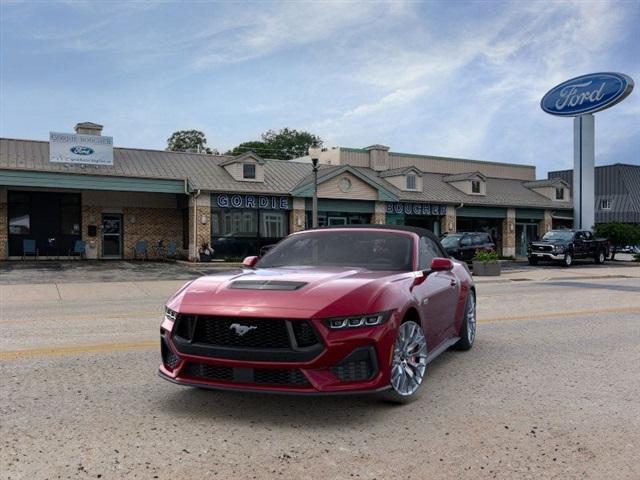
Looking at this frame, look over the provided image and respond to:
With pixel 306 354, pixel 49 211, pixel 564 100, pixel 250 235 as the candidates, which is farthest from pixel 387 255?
pixel 564 100

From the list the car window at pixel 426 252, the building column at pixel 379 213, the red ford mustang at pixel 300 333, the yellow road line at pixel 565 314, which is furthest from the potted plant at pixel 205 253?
the red ford mustang at pixel 300 333

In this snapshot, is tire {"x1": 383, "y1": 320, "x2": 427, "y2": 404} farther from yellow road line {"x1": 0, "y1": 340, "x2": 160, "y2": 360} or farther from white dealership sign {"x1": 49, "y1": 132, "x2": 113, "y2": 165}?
white dealership sign {"x1": 49, "y1": 132, "x2": 113, "y2": 165}

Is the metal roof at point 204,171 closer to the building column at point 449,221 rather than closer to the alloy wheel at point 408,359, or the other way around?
the building column at point 449,221

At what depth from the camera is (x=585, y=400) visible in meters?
5.07

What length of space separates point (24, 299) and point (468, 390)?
11.1 meters

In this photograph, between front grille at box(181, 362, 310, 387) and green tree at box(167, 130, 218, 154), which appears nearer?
front grille at box(181, 362, 310, 387)

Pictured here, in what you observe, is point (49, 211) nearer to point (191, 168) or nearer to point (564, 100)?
point (191, 168)

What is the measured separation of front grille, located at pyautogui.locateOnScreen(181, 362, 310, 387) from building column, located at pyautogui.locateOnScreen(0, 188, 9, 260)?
2592cm

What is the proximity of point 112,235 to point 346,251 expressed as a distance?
25629 mm

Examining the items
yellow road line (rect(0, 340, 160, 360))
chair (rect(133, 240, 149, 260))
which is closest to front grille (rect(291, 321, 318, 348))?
yellow road line (rect(0, 340, 160, 360))

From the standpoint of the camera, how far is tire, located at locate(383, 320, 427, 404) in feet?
14.9

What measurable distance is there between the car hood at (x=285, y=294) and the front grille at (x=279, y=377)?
39cm

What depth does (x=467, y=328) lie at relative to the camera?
7.05 meters

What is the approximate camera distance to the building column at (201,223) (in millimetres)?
27562
